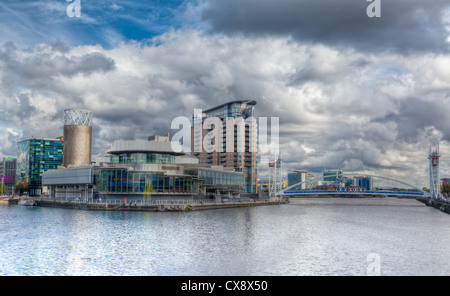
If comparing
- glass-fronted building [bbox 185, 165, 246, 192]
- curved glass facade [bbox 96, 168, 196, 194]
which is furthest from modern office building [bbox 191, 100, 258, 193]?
curved glass facade [bbox 96, 168, 196, 194]

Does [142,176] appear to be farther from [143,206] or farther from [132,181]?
[143,206]

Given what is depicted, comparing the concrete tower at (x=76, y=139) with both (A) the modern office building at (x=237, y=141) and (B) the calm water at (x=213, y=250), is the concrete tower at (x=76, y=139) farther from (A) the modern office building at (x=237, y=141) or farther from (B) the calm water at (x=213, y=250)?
(B) the calm water at (x=213, y=250)

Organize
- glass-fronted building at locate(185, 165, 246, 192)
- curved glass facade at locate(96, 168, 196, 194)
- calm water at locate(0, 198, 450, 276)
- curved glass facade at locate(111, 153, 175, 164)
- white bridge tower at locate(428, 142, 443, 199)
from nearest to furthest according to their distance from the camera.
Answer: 1. calm water at locate(0, 198, 450, 276)
2. curved glass facade at locate(96, 168, 196, 194)
3. curved glass facade at locate(111, 153, 175, 164)
4. glass-fronted building at locate(185, 165, 246, 192)
5. white bridge tower at locate(428, 142, 443, 199)

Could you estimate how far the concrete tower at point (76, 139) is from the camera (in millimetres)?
190000

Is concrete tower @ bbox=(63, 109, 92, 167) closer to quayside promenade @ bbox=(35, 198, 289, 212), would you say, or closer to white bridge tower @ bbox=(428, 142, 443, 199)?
quayside promenade @ bbox=(35, 198, 289, 212)

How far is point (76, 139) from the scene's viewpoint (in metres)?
191

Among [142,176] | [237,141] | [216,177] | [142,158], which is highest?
[237,141]

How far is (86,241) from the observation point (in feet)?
144

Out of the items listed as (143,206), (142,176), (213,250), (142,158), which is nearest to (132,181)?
(142,176)

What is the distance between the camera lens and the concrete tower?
190m

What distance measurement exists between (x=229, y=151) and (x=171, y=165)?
278 feet

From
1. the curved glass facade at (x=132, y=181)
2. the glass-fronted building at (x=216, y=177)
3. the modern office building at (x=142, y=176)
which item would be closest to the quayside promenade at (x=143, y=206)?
the curved glass facade at (x=132, y=181)

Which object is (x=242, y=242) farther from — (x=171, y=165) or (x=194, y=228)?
(x=171, y=165)
